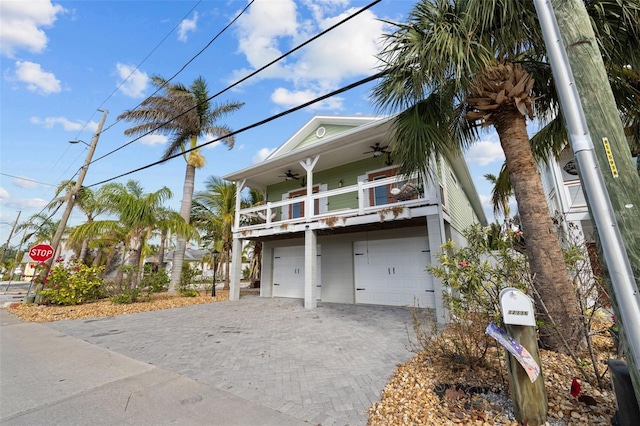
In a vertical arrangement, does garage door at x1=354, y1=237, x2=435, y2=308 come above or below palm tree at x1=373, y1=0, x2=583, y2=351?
below

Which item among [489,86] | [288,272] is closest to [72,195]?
[288,272]

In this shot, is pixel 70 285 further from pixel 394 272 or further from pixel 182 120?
pixel 394 272

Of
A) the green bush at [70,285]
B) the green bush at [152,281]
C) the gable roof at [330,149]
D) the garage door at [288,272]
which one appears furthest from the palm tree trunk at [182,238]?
the garage door at [288,272]

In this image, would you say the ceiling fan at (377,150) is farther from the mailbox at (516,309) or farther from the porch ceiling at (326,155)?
the mailbox at (516,309)

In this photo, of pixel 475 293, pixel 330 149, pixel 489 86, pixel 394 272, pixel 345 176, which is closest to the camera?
pixel 475 293

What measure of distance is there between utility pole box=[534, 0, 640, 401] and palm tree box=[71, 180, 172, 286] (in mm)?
13513

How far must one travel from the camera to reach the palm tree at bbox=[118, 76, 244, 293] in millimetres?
12852

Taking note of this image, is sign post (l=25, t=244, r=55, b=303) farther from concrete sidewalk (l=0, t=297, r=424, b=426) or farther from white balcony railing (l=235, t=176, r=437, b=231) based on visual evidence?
white balcony railing (l=235, t=176, r=437, b=231)

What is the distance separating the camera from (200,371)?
3.82 meters

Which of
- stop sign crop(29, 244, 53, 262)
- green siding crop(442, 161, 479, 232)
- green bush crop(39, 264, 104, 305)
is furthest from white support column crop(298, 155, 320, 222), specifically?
stop sign crop(29, 244, 53, 262)

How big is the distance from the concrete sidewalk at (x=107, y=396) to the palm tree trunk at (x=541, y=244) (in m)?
3.54

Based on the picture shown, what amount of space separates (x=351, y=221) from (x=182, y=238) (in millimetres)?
8951

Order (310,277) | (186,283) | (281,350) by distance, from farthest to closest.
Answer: (186,283)
(310,277)
(281,350)

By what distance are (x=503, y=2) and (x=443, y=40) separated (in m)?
0.84
